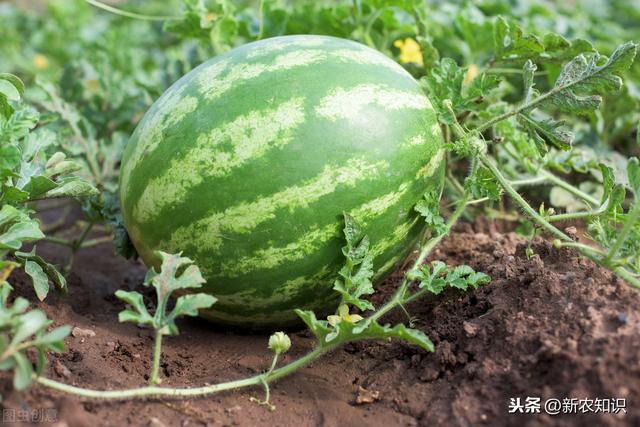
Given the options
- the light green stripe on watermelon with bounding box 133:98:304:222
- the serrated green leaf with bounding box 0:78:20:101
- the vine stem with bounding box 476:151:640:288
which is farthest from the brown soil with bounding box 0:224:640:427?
the serrated green leaf with bounding box 0:78:20:101

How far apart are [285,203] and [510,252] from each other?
0.87 meters

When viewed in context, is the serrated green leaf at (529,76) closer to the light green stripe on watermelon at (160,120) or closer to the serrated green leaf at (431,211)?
the serrated green leaf at (431,211)

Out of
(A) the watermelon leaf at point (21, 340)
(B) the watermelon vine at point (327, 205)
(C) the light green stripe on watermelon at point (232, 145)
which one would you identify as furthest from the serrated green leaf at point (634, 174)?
(A) the watermelon leaf at point (21, 340)

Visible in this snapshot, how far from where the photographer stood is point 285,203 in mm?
1947

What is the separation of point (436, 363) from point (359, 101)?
0.80 meters

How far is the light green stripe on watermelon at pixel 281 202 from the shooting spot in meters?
1.95

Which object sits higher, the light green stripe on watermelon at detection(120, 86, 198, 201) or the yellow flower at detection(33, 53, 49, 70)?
the light green stripe on watermelon at detection(120, 86, 198, 201)

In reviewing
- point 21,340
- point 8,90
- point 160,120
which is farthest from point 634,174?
point 8,90

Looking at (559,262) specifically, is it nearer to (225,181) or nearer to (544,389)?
(544,389)

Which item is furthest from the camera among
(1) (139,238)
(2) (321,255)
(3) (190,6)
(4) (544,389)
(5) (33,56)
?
(5) (33,56)

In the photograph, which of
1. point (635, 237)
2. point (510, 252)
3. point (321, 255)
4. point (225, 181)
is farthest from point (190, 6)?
point (635, 237)

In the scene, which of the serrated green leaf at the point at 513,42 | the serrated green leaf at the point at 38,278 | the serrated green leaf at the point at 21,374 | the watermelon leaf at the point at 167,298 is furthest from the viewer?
the serrated green leaf at the point at 513,42

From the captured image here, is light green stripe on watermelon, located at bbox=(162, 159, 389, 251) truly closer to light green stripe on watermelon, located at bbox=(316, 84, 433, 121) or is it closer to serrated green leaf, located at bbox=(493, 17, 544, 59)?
→ light green stripe on watermelon, located at bbox=(316, 84, 433, 121)

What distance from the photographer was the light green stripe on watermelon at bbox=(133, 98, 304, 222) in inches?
76.9
